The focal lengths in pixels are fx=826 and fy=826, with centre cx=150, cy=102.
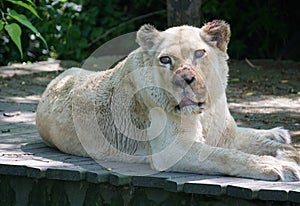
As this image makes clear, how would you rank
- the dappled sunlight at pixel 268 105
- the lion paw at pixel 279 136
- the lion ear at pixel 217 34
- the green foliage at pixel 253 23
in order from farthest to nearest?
the green foliage at pixel 253 23 → the dappled sunlight at pixel 268 105 → the lion paw at pixel 279 136 → the lion ear at pixel 217 34

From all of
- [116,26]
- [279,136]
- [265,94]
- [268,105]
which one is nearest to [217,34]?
[279,136]

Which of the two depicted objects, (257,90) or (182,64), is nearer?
(182,64)

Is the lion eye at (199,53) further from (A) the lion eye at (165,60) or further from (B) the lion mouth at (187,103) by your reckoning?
(B) the lion mouth at (187,103)

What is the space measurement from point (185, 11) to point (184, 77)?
4.40 metres

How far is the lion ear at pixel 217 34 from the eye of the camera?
17.1 feet

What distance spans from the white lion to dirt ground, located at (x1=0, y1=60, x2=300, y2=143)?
3.50ft

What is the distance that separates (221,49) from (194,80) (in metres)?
0.50

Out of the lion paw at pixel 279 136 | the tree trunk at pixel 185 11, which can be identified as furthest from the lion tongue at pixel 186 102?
the tree trunk at pixel 185 11

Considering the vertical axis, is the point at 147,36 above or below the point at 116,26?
above

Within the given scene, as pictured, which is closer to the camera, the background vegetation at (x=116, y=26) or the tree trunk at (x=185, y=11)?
the tree trunk at (x=185, y=11)

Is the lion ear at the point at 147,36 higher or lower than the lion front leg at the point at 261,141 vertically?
higher

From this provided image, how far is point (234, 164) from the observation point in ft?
15.9

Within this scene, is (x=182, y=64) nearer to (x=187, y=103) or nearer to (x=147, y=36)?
(x=187, y=103)

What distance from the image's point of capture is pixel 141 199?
199 inches
